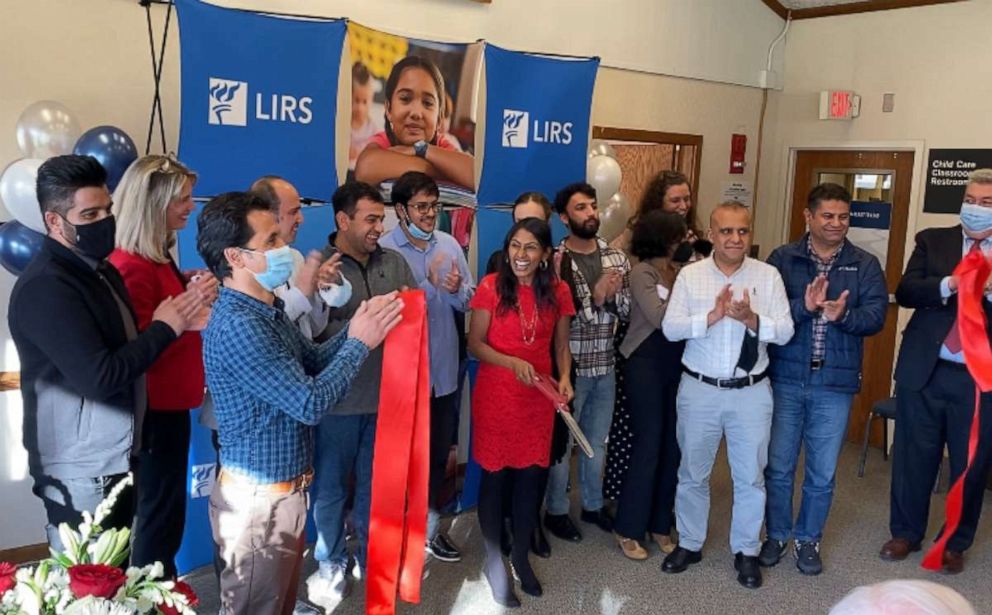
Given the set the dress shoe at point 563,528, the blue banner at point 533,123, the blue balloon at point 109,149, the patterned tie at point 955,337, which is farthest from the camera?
the blue banner at point 533,123

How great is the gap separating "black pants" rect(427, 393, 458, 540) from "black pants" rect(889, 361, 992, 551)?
78.9 inches

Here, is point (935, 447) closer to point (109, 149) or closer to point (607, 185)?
point (607, 185)

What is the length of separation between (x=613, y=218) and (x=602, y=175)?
0.93ft

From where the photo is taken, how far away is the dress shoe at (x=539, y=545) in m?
3.46

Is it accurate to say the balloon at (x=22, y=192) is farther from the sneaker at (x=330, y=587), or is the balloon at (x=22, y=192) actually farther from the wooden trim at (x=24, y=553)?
the sneaker at (x=330, y=587)

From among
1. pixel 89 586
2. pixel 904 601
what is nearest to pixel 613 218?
pixel 904 601

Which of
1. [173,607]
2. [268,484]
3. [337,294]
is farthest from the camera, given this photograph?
[337,294]

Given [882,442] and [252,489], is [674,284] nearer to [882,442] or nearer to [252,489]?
[252,489]

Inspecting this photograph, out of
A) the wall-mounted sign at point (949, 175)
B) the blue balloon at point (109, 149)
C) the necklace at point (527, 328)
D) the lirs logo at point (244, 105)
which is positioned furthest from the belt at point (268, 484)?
the wall-mounted sign at point (949, 175)

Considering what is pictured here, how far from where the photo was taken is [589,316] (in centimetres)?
337

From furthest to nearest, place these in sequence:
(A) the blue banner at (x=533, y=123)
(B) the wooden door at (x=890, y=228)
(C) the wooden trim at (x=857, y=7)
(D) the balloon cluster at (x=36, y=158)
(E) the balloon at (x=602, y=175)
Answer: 1. (B) the wooden door at (x=890, y=228)
2. (C) the wooden trim at (x=857, y=7)
3. (E) the balloon at (x=602, y=175)
4. (A) the blue banner at (x=533, y=123)
5. (D) the balloon cluster at (x=36, y=158)

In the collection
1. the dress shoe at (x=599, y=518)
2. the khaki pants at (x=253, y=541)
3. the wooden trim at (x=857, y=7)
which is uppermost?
the wooden trim at (x=857, y=7)

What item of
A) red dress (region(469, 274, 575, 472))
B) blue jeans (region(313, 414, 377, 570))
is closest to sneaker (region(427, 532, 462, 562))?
blue jeans (region(313, 414, 377, 570))

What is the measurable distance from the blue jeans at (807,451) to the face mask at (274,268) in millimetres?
2210
